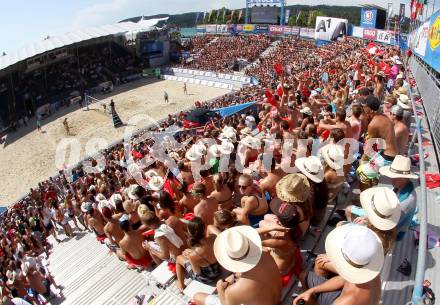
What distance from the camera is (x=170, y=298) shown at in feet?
14.4

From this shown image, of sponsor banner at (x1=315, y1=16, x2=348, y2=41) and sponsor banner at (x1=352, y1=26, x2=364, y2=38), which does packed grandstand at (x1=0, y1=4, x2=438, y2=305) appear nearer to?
sponsor banner at (x1=352, y1=26, x2=364, y2=38)

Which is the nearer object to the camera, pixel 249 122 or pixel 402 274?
pixel 402 274

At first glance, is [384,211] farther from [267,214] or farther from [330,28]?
[330,28]

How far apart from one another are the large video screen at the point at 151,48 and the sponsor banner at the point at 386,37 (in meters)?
25.6

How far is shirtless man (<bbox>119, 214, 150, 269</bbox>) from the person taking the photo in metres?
→ 5.47

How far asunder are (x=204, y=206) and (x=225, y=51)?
4171cm

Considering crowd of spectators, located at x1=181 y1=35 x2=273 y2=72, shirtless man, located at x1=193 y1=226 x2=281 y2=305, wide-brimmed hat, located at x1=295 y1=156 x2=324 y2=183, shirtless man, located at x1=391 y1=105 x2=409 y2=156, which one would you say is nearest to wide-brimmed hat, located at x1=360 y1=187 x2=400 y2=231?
shirtless man, located at x1=193 y1=226 x2=281 y2=305

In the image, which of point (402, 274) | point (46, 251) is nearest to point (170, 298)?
point (402, 274)

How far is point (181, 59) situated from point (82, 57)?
38.6ft

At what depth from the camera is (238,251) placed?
2797 mm

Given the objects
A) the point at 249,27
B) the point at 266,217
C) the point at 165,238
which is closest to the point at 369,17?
the point at 249,27

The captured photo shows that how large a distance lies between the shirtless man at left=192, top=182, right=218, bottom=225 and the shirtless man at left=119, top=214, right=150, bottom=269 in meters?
1.35

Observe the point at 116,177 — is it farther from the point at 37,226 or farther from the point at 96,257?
the point at 96,257

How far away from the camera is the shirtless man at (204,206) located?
15.5ft
